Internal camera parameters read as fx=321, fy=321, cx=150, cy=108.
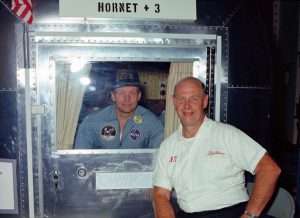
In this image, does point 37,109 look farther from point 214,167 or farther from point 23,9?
point 214,167

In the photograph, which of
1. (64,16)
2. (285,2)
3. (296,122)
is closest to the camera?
Result: (64,16)

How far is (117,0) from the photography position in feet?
7.83

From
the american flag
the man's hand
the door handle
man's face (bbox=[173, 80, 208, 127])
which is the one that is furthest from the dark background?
the man's hand

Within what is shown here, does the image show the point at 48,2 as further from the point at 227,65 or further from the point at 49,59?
the point at 227,65

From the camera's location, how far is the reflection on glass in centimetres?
247

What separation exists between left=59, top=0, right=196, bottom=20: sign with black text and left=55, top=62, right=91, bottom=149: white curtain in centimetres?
40

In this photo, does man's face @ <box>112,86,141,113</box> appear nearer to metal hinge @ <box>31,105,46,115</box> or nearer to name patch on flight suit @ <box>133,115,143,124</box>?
name patch on flight suit @ <box>133,115,143,124</box>

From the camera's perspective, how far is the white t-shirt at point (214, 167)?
205 cm

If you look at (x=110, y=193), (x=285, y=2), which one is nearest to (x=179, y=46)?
(x=110, y=193)

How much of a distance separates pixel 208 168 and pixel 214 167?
0.13 feet

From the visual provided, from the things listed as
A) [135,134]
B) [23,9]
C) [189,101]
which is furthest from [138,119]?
[23,9]

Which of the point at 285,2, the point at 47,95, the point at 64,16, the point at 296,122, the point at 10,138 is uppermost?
the point at 285,2

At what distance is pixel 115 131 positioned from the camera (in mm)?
2539

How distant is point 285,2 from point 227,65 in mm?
6713
